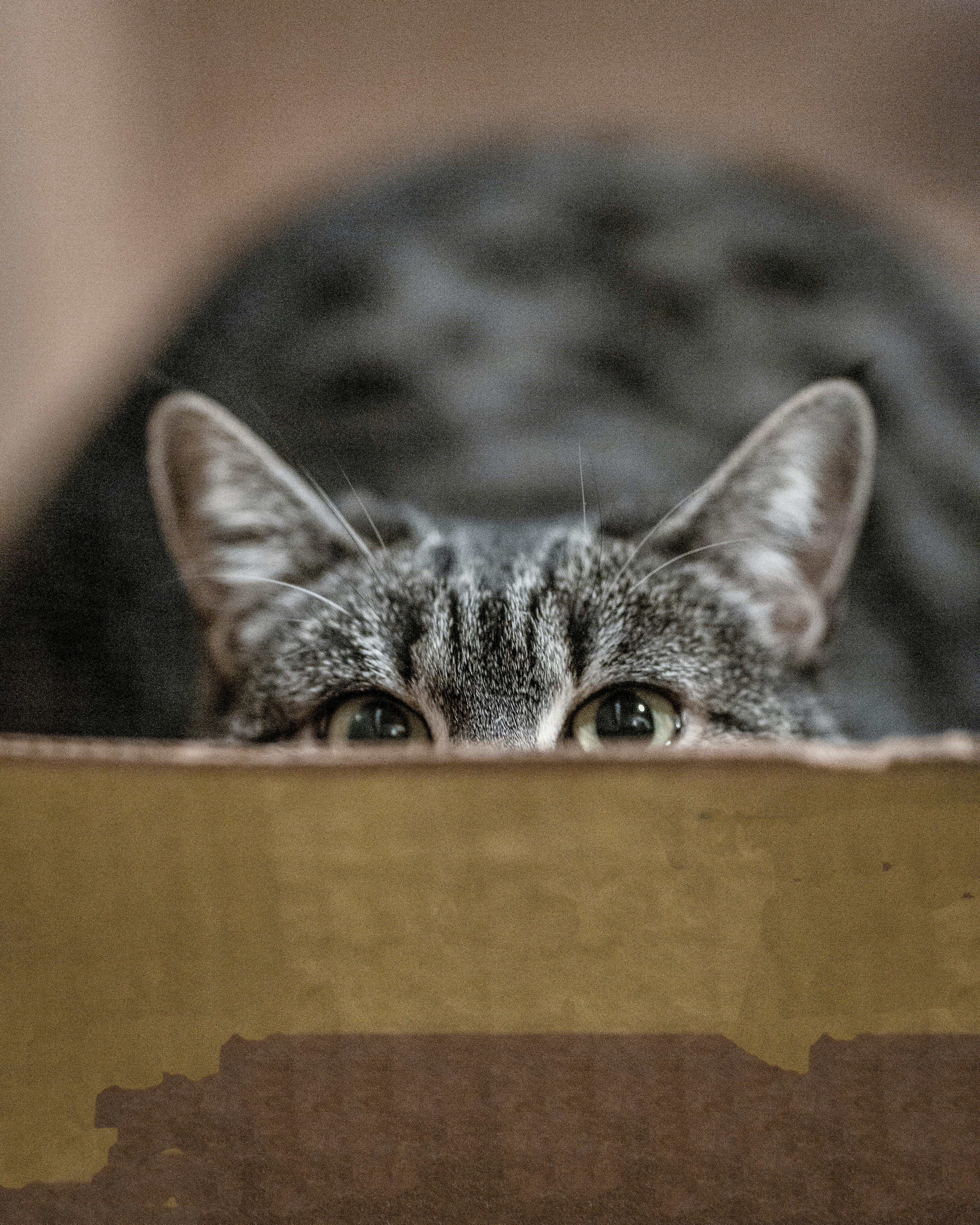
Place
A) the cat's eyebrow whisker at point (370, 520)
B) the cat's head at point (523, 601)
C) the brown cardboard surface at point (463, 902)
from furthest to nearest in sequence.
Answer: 1. the cat's eyebrow whisker at point (370, 520)
2. the cat's head at point (523, 601)
3. the brown cardboard surface at point (463, 902)

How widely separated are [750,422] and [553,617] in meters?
0.62

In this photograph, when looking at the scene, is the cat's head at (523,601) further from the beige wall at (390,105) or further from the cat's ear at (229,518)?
the beige wall at (390,105)

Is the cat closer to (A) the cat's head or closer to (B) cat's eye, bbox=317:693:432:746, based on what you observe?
(A) the cat's head

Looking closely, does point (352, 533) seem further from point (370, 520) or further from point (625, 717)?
point (625, 717)

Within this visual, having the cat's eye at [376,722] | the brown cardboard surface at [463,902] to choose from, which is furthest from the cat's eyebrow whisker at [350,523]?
the brown cardboard surface at [463,902]

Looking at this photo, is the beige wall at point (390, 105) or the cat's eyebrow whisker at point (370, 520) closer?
the cat's eyebrow whisker at point (370, 520)

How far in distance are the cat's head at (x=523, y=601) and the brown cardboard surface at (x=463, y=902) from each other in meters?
0.28

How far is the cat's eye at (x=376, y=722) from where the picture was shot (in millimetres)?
788

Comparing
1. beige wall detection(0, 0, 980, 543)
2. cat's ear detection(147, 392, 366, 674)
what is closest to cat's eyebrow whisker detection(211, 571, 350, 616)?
cat's ear detection(147, 392, 366, 674)

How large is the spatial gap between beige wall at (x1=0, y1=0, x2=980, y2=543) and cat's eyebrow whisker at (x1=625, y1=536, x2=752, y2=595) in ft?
3.54

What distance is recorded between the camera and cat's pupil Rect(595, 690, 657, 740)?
2.51 ft

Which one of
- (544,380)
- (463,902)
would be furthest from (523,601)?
(544,380)

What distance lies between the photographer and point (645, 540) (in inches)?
31.5

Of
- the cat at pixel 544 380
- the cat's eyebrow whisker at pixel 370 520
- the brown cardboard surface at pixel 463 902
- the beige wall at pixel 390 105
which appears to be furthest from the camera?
the beige wall at pixel 390 105
